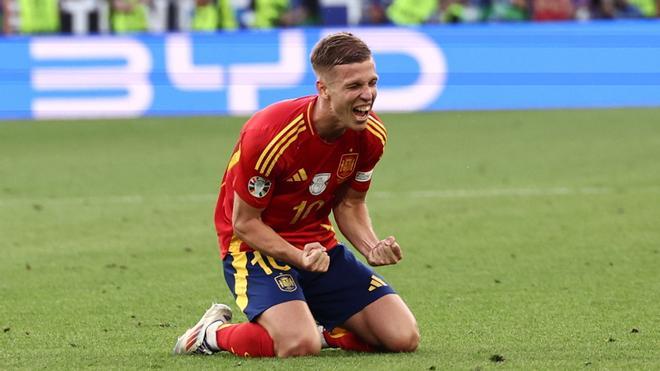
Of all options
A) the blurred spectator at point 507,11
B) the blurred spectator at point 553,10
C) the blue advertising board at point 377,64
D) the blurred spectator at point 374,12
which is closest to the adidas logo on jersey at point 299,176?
the blue advertising board at point 377,64

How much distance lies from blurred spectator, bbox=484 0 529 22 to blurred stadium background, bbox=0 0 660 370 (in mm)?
55

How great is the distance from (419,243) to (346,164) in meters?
3.86

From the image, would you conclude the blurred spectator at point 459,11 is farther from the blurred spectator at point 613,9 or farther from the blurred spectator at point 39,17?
the blurred spectator at point 39,17

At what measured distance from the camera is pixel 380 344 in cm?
635

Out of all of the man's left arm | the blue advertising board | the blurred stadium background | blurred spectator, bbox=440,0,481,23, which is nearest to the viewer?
the man's left arm

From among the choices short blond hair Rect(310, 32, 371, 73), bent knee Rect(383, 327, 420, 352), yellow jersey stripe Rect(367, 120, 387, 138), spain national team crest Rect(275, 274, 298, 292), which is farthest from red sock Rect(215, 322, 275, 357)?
short blond hair Rect(310, 32, 371, 73)

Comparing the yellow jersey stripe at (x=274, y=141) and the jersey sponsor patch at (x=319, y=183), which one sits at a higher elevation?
the yellow jersey stripe at (x=274, y=141)

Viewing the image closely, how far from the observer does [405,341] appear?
6227 millimetres

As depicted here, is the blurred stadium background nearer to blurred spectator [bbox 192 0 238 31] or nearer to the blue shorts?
blurred spectator [bbox 192 0 238 31]

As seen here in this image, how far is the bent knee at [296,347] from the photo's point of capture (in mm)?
6059

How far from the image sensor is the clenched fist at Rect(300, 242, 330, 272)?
579 cm

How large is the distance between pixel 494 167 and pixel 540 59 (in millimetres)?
4695

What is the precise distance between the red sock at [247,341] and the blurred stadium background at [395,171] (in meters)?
0.15

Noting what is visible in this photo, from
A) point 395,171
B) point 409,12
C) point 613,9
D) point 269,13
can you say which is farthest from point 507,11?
point 395,171
